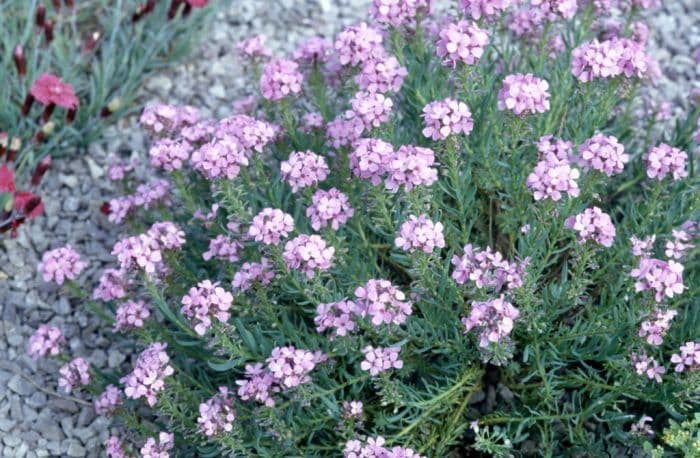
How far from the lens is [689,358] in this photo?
9.59 ft

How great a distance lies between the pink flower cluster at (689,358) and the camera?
2904 millimetres

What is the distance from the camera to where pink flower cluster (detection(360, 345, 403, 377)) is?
300 cm

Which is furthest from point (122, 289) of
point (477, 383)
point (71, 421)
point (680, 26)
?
point (680, 26)

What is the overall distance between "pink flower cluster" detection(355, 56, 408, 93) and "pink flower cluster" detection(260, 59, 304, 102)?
0.34m

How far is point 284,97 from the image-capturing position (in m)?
3.64

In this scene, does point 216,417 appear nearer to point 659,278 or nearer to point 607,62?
point 659,278

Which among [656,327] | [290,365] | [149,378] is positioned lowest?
[149,378]

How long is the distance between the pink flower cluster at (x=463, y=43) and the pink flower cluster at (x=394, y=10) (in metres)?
0.38

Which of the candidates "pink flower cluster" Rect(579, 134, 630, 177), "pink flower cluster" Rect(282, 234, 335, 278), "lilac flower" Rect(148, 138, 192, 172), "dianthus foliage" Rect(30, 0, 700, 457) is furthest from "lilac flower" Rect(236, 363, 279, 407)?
"pink flower cluster" Rect(579, 134, 630, 177)

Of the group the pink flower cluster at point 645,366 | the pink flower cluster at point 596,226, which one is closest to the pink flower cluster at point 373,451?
the pink flower cluster at point 645,366

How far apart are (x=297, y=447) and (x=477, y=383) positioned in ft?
2.32

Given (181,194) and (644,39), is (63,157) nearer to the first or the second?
(181,194)

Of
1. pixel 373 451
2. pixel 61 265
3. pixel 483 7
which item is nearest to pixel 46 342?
pixel 61 265

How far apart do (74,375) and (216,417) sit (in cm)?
82
